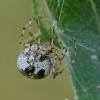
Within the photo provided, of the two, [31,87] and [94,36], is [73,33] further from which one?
[31,87]

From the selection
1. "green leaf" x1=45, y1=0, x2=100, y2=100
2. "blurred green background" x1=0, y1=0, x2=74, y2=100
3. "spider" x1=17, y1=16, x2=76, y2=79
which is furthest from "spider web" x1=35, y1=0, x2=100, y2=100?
"blurred green background" x1=0, y1=0, x2=74, y2=100

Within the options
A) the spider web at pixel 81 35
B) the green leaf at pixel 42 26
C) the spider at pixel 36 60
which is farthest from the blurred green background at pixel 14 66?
the green leaf at pixel 42 26

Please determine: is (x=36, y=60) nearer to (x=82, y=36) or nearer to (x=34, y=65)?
(x=34, y=65)

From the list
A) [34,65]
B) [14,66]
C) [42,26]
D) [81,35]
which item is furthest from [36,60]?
[14,66]

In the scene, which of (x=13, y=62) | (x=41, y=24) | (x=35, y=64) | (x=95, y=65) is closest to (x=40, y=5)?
(x=41, y=24)

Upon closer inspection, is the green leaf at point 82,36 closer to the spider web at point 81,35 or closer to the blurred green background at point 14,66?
the spider web at point 81,35

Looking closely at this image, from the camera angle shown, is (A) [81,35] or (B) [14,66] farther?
(B) [14,66]
